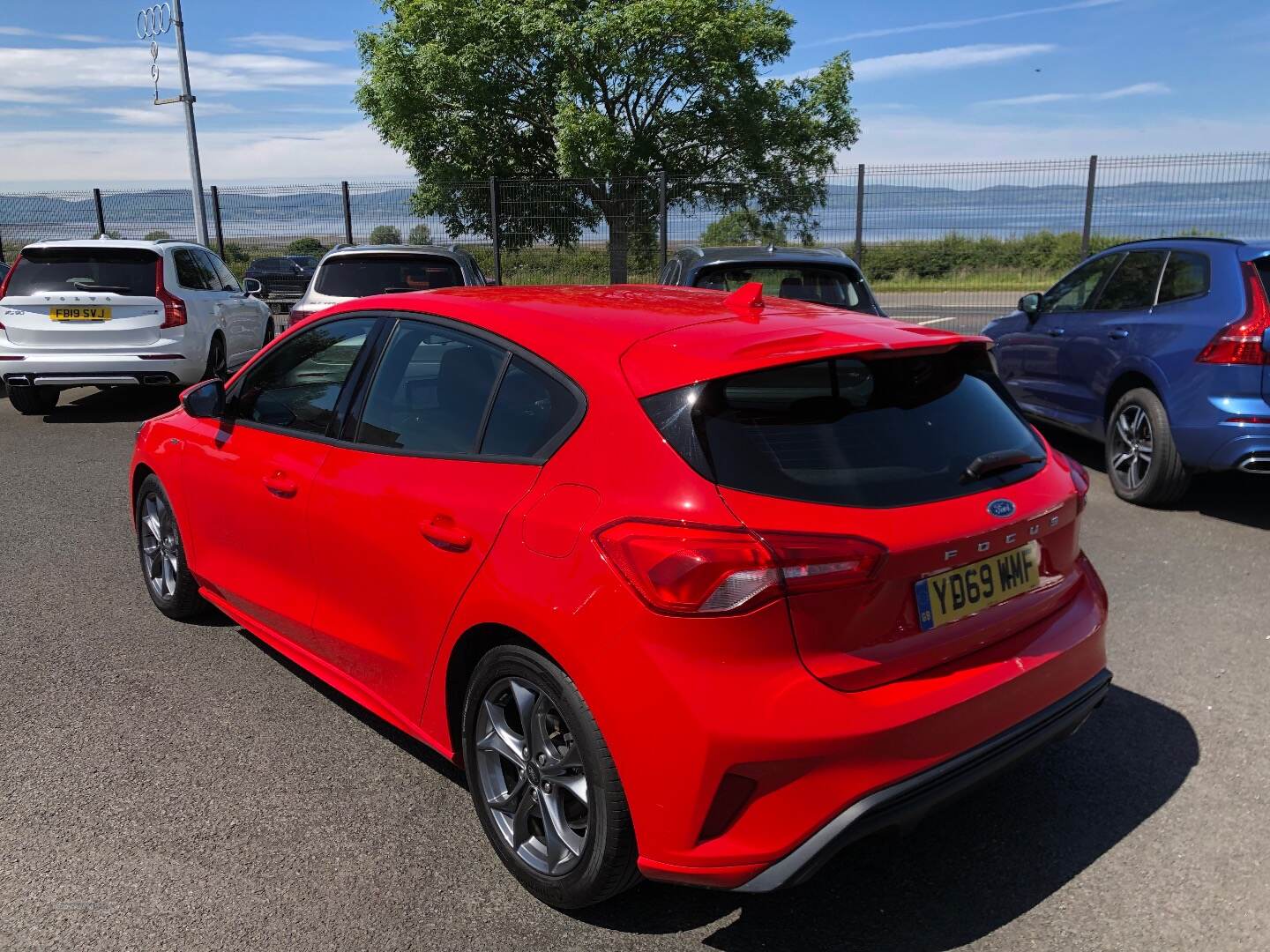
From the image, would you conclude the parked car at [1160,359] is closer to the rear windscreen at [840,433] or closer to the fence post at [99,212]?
the rear windscreen at [840,433]

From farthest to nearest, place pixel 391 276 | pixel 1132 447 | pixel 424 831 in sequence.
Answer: pixel 391 276 < pixel 1132 447 < pixel 424 831

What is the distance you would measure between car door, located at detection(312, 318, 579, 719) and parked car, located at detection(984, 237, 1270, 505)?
4725 mm

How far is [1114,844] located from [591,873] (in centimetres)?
151

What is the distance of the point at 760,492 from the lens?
2.30 metres

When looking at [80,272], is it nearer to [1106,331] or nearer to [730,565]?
[1106,331]

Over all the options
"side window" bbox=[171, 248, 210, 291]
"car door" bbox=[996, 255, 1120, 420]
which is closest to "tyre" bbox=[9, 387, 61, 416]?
"side window" bbox=[171, 248, 210, 291]

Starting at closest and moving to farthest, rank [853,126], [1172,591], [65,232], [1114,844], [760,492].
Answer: [760,492], [1114,844], [1172,591], [65,232], [853,126]

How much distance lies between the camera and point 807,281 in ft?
25.0

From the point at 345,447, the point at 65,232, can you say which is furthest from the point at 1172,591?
the point at 65,232

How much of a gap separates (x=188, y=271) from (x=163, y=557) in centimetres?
674

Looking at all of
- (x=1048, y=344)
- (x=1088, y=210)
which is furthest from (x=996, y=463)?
(x=1088, y=210)

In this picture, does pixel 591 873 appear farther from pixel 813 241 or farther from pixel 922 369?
pixel 813 241

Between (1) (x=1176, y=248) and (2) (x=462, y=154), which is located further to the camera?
(2) (x=462, y=154)

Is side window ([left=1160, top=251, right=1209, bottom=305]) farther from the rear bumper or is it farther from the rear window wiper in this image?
the rear bumper
